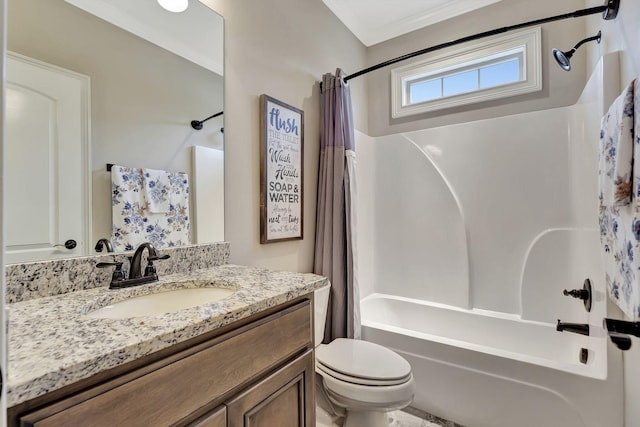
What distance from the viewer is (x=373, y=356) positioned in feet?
4.89

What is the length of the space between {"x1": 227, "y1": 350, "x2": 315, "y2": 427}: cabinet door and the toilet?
0.33 meters

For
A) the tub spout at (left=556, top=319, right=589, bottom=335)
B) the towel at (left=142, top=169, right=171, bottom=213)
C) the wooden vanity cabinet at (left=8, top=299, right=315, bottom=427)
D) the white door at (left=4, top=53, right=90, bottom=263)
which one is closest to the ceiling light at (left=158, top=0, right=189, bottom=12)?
the white door at (left=4, top=53, right=90, bottom=263)

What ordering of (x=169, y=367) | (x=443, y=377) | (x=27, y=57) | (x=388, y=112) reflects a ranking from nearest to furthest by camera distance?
(x=169, y=367), (x=27, y=57), (x=443, y=377), (x=388, y=112)

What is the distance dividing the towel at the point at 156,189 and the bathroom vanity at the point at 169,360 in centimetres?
33

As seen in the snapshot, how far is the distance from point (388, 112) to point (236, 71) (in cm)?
165

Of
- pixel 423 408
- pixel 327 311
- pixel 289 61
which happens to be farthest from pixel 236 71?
pixel 423 408

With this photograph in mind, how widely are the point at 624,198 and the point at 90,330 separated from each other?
1.39 metres

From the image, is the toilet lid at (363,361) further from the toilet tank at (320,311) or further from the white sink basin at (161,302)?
the white sink basin at (161,302)

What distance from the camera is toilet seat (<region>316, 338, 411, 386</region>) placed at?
4.32 ft

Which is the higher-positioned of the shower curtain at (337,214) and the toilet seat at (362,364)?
the shower curtain at (337,214)

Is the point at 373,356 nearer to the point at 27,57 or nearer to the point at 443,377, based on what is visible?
the point at 443,377

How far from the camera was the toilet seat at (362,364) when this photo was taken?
132 cm

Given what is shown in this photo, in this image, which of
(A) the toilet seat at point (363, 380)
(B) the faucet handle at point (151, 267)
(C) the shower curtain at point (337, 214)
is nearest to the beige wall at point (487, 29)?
(C) the shower curtain at point (337, 214)

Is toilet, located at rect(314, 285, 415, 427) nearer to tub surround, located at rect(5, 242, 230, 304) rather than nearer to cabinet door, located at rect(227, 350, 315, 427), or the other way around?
cabinet door, located at rect(227, 350, 315, 427)
